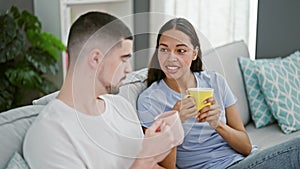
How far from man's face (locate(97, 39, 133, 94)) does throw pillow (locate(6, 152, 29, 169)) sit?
0.29 meters

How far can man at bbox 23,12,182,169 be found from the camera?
0.93 meters

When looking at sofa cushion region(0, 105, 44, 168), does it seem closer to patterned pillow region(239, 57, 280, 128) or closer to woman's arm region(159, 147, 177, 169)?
woman's arm region(159, 147, 177, 169)

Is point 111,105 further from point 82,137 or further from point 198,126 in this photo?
point 198,126

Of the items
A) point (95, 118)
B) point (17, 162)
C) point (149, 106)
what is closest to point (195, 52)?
point (149, 106)

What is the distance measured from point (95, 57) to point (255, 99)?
1.57 metres

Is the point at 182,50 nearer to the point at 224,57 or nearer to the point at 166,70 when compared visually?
the point at 166,70

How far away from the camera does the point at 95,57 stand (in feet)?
3.05

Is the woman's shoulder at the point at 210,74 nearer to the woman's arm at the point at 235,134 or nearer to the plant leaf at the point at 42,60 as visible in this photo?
the woman's arm at the point at 235,134

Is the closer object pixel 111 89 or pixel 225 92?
pixel 111 89

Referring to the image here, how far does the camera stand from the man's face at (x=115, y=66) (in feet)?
3.03

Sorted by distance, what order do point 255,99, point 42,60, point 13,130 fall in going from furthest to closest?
point 42,60 < point 255,99 < point 13,130

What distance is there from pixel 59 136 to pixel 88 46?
0.22 m

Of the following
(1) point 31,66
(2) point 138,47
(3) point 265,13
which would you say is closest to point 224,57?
(3) point 265,13

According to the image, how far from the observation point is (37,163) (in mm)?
1017
